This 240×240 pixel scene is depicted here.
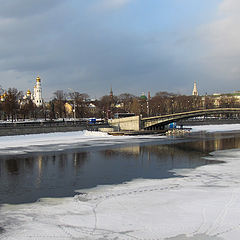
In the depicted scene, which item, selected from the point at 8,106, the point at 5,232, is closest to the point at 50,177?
the point at 5,232

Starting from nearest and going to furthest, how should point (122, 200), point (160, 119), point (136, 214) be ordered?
point (136, 214), point (122, 200), point (160, 119)

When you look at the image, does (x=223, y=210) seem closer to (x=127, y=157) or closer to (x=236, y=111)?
(x=127, y=157)

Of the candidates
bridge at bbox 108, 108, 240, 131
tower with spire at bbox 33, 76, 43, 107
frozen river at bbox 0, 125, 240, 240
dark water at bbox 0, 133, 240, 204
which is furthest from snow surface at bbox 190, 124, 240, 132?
tower with spire at bbox 33, 76, 43, 107

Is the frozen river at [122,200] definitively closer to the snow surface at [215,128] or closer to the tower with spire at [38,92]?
the snow surface at [215,128]

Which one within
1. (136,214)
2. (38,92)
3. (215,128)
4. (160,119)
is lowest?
(136,214)

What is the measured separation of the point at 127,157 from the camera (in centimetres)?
3097

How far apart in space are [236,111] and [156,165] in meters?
46.7

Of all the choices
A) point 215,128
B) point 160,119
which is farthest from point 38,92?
point 160,119

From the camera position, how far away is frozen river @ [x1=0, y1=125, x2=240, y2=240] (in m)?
11.0

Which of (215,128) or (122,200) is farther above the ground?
(215,128)

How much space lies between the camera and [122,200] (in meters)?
14.9

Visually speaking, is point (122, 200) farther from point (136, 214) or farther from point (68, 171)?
point (68, 171)

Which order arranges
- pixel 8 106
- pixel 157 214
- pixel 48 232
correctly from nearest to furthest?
pixel 48 232 < pixel 157 214 < pixel 8 106

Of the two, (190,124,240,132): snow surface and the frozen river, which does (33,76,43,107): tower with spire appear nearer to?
(190,124,240,132): snow surface
